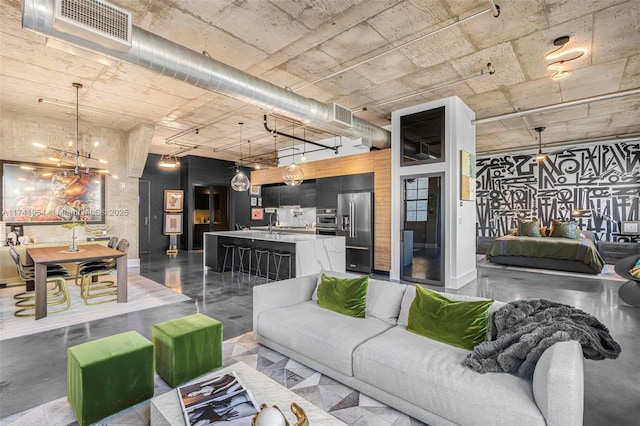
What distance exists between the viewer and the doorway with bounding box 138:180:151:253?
11.0 m

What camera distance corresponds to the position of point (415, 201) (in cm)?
649

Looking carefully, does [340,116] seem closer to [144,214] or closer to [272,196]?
A: [272,196]

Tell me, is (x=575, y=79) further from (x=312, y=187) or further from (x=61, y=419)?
(x=61, y=419)

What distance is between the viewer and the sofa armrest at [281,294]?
3094 mm

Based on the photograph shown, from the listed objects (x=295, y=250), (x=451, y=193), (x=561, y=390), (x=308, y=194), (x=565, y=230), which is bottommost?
(x=561, y=390)

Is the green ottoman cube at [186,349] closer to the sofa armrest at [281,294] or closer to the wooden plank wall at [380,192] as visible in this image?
the sofa armrest at [281,294]

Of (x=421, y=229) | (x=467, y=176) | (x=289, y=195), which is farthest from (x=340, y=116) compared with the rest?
(x=289, y=195)

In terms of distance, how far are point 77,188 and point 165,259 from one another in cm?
313

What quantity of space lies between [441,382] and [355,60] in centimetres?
396

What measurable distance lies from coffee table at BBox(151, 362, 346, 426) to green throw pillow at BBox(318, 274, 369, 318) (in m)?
1.17

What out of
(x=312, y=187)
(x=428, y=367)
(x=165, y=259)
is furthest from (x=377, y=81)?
(x=165, y=259)

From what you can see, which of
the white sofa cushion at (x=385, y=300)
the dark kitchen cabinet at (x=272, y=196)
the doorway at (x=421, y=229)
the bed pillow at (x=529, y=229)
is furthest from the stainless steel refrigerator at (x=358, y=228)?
the bed pillow at (x=529, y=229)

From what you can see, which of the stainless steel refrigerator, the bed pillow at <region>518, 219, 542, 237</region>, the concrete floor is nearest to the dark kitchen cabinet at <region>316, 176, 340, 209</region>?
the stainless steel refrigerator

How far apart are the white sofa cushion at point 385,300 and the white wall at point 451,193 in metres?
3.31
